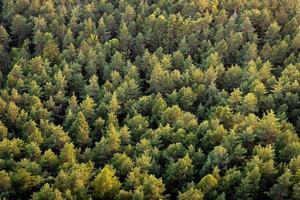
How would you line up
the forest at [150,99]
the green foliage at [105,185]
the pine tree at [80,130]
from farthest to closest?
the pine tree at [80,130] < the forest at [150,99] < the green foliage at [105,185]

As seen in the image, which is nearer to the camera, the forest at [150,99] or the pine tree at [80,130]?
the forest at [150,99]

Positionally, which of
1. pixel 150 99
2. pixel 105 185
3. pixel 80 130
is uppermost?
pixel 150 99

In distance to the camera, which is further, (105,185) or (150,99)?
(150,99)

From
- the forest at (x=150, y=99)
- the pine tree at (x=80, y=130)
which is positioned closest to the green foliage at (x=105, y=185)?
the forest at (x=150, y=99)

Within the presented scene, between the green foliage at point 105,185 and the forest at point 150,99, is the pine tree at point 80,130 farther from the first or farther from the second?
the green foliage at point 105,185

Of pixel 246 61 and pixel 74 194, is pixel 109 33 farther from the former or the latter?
pixel 74 194

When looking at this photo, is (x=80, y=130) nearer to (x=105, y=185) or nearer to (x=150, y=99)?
(x=105, y=185)

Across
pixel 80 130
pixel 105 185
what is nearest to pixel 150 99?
pixel 80 130

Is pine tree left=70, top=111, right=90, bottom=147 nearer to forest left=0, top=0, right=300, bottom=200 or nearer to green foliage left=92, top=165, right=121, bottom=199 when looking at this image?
forest left=0, top=0, right=300, bottom=200

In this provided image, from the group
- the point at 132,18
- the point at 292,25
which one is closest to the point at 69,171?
the point at 132,18

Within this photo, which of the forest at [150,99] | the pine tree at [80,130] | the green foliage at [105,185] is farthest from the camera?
the pine tree at [80,130]
